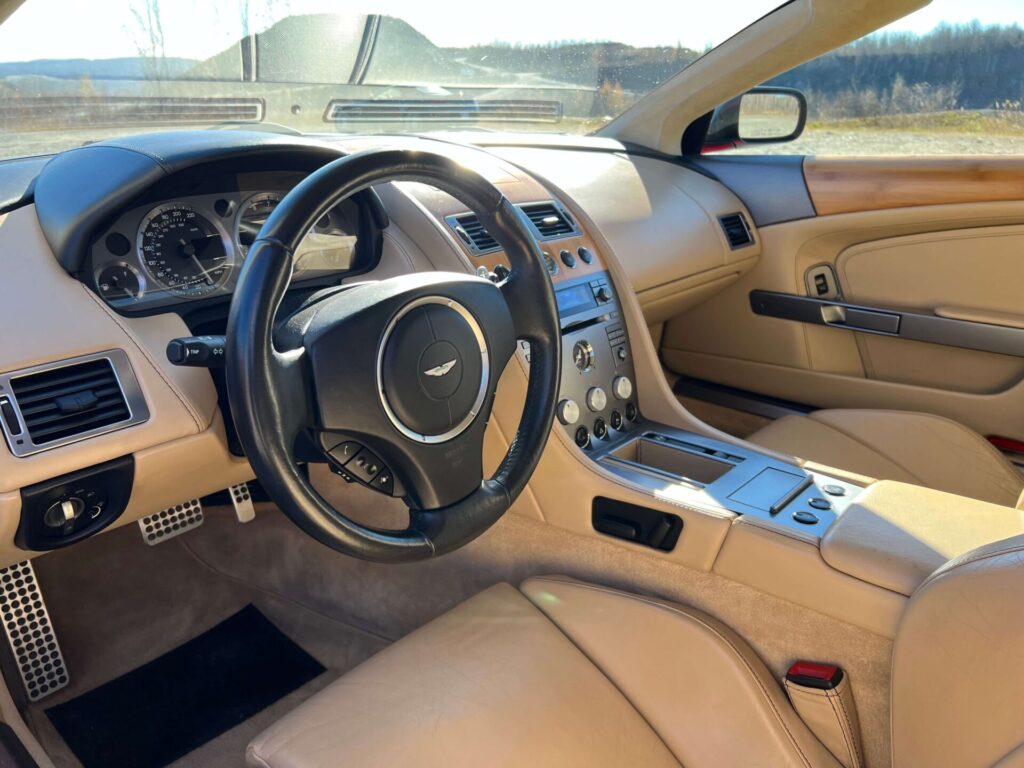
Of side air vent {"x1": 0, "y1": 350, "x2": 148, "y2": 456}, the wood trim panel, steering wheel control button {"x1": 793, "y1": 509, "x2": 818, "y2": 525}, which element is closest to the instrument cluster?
side air vent {"x1": 0, "y1": 350, "x2": 148, "y2": 456}

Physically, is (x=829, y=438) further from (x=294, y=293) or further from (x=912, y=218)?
(x=294, y=293)

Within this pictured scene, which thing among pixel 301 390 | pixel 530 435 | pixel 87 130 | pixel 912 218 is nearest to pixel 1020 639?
pixel 530 435

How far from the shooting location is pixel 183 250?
1512mm

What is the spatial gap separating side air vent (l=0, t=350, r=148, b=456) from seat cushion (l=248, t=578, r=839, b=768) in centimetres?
52

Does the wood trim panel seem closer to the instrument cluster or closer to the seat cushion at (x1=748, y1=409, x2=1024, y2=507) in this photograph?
the seat cushion at (x1=748, y1=409, x2=1024, y2=507)

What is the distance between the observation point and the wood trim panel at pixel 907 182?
239cm

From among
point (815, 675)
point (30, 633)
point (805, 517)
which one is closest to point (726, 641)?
point (815, 675)

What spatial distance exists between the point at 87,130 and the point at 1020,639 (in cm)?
161

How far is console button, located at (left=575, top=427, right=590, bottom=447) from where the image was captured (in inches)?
70.7

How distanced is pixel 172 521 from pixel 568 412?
0.97 metres

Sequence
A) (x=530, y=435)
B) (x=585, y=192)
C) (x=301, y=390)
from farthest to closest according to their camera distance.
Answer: (x=585, y=192), (x=530, y=435), (x=301, y=390)

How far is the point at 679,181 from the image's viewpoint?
2.76 meters

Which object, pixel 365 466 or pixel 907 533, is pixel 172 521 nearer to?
pixel 365 466

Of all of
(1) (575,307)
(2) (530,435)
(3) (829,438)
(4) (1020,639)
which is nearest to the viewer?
(4) (1020,639)
